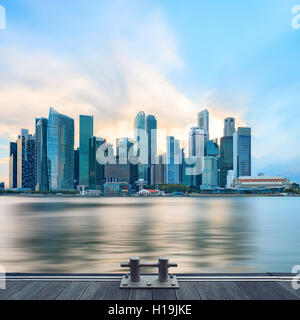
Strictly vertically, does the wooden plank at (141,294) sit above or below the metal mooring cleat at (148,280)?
below

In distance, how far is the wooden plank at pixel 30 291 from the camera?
22.2 feet

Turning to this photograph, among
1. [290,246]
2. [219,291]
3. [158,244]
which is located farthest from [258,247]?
[219,291]

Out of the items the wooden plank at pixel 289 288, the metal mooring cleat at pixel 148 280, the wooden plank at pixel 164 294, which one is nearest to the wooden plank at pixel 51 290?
the metal mooring cleat at pixel 148 280

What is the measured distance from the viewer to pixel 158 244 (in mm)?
27656

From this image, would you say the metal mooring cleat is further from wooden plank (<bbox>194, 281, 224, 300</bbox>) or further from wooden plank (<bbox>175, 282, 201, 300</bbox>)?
wooden plank (<bbox>194, 281, 224, 300</bbox>)

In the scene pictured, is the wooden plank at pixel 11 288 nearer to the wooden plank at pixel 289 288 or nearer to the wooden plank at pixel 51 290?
the wooden plank at pixel 51 290

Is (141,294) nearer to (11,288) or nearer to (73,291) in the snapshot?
(73,291)

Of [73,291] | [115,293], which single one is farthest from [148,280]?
[73,291]

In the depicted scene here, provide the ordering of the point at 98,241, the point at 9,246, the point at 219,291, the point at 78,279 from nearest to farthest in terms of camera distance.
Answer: the point at 219,291, the point at 78,279, the point at 9,246, the point at 98,241

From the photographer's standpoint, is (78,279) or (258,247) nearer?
(78,279)

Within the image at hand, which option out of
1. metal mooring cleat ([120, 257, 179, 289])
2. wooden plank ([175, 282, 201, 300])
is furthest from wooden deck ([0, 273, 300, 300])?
metal mooring cleat ([120, 257, 179, 289])
